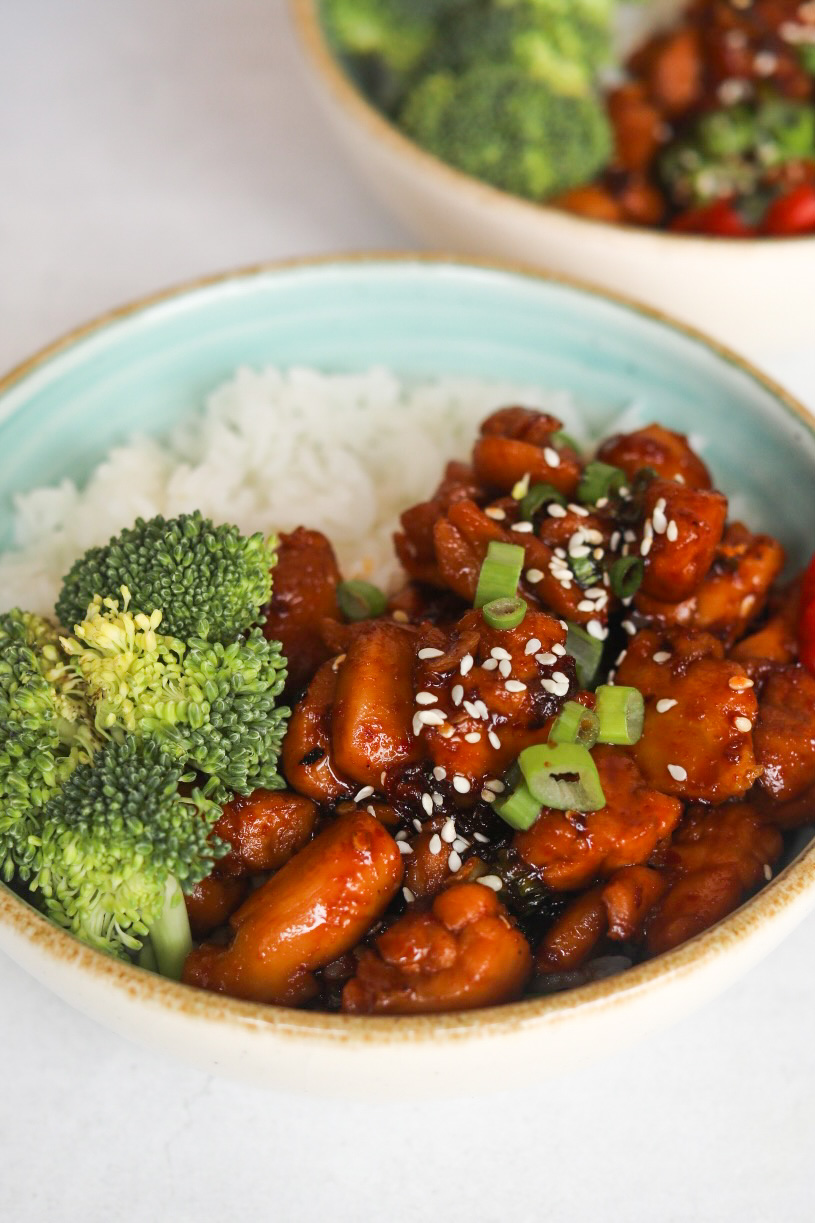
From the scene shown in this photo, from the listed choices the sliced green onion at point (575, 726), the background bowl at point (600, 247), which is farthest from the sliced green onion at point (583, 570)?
the background bowl at point (600, 247)

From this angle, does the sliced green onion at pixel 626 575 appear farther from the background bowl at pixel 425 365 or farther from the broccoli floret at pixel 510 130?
the broccoli floret at pixel 510 130

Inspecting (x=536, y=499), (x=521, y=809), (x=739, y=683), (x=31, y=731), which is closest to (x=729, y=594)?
(x=739, y=683)

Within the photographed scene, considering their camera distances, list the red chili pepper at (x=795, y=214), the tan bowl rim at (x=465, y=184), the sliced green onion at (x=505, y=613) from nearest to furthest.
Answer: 1. the sliced green onion at (x=505, y=613)
2. the tan bowl rim at (x=465, y=184)
3. the red chili pepper at (x=795, y=214)

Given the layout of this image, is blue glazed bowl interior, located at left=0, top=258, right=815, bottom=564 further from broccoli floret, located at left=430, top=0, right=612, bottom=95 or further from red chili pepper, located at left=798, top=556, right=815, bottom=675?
broccoli floret, located at left=430, top=0, right=612, bottom=95

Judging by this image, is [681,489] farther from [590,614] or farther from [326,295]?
[326,295]

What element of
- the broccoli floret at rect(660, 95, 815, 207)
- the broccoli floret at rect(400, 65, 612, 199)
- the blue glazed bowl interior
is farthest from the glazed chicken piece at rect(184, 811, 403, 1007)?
the broccoli floret at rect(660, 95, 815, 207)
